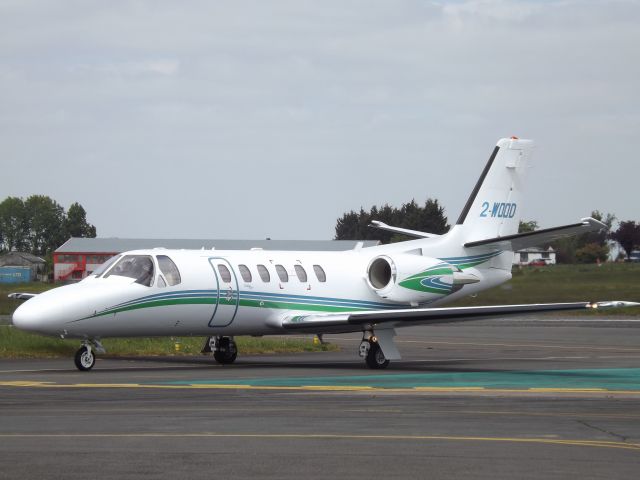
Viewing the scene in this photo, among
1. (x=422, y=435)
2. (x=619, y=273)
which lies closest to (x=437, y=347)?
(x=422, y=435)

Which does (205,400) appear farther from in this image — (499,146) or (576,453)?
(499,146)

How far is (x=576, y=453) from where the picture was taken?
36.4 feet

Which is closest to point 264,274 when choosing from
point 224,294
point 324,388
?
point 224,294

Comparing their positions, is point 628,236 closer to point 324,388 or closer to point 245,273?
point 245,273

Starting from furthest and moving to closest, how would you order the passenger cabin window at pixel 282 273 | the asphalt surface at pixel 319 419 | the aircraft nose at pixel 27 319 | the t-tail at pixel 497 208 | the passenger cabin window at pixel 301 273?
the t-tail at pixel 497 208
the passenger cabin window at pixel 301 273
the passenger cabin window at pixel 282 273
the aircraft nose at pixel 27 319
the asphalt surface at pixel 319 419

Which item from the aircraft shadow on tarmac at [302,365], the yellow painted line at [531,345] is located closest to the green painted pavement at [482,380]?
the aircraft shadow on tarmac at [302,365]

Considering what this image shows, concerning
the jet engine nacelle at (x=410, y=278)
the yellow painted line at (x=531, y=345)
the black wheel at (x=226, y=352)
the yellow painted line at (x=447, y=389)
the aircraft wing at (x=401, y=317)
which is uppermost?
the jet engine nacelle at (x=410, y=278)

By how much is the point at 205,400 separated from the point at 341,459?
5.96m

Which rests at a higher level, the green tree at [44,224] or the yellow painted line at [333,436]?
the green tree at [44,224]

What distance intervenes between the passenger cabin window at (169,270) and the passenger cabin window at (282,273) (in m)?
2.88

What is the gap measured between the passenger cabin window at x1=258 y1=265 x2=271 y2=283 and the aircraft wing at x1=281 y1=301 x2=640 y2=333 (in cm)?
95

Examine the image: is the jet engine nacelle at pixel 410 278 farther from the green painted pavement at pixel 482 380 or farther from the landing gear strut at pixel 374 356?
the green painted pavement at pixel 482 380

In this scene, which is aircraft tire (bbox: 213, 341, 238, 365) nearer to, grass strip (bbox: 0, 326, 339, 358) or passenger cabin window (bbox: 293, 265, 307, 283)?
passenger cabin window (bbox: 293, 265, 307, 283)

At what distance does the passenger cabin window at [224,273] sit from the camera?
24.3m
